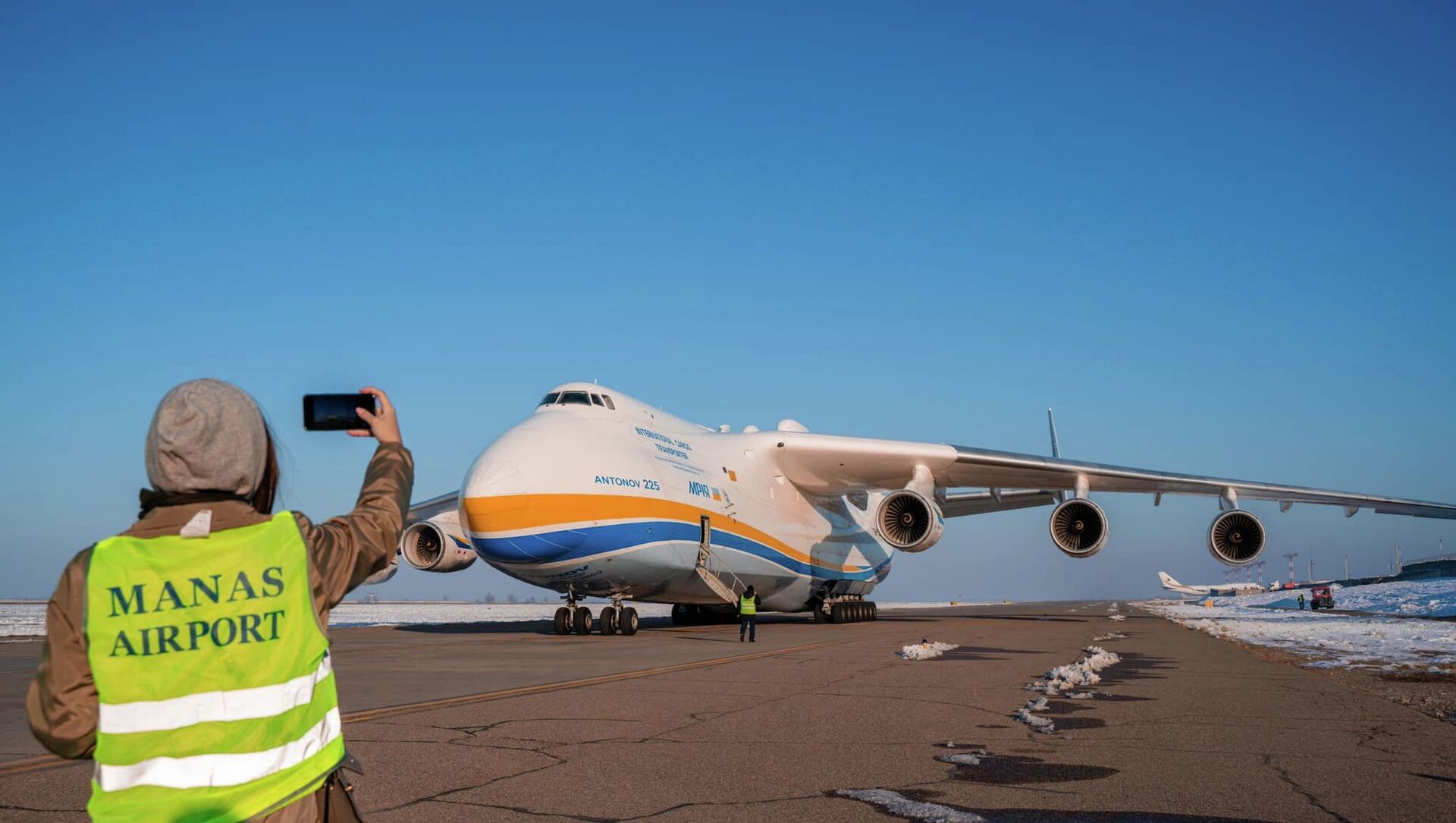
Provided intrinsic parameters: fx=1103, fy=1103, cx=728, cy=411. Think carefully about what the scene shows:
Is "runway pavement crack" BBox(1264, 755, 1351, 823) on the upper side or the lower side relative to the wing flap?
lower

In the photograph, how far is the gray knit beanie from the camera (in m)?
2.14

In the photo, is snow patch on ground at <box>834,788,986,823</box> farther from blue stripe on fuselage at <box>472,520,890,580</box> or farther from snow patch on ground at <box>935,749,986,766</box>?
blue stripe on fuselage at <box>472,520,890,580</box>

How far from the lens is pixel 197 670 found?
6.66ft

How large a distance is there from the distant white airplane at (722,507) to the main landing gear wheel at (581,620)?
26mm

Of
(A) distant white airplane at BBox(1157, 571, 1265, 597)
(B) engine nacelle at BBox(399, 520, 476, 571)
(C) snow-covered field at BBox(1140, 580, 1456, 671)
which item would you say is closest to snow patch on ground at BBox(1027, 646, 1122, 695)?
(C) snow-covered field at BBox(1140, 580, 1456, 671)

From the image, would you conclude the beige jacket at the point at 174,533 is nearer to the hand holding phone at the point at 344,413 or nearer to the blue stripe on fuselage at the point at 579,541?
the hand holding phone at the point at 344,413

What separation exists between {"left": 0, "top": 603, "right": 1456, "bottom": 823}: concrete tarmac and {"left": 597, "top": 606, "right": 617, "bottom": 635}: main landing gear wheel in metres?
6.62

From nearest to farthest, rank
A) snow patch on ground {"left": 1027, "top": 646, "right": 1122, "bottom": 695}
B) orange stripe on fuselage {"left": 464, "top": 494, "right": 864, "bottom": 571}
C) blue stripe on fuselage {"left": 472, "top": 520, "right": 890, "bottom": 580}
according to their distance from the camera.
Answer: snow patch on ground {"left": 1027, "top": 646, "right": 1122, "bottom": 695}, orange stripe on fuselage {"left": 464, "top": 494, "right": 864, "bottom": 571}, blue stripe on fuselage {"left": 472, "top": 520, "right": 890, "bottom": 580}

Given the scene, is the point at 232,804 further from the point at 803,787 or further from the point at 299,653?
the point at 803,787

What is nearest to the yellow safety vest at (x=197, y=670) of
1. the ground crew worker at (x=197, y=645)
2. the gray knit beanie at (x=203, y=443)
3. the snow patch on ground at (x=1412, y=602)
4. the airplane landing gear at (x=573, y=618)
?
the ground crew worker at (x=197, y=645)

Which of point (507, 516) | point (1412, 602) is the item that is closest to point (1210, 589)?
point (1412, 602)

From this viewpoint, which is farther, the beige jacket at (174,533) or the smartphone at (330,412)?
the smartphone at (330,412)

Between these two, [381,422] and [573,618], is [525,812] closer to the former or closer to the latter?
[381,422]

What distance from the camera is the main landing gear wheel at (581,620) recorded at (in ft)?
61.1
